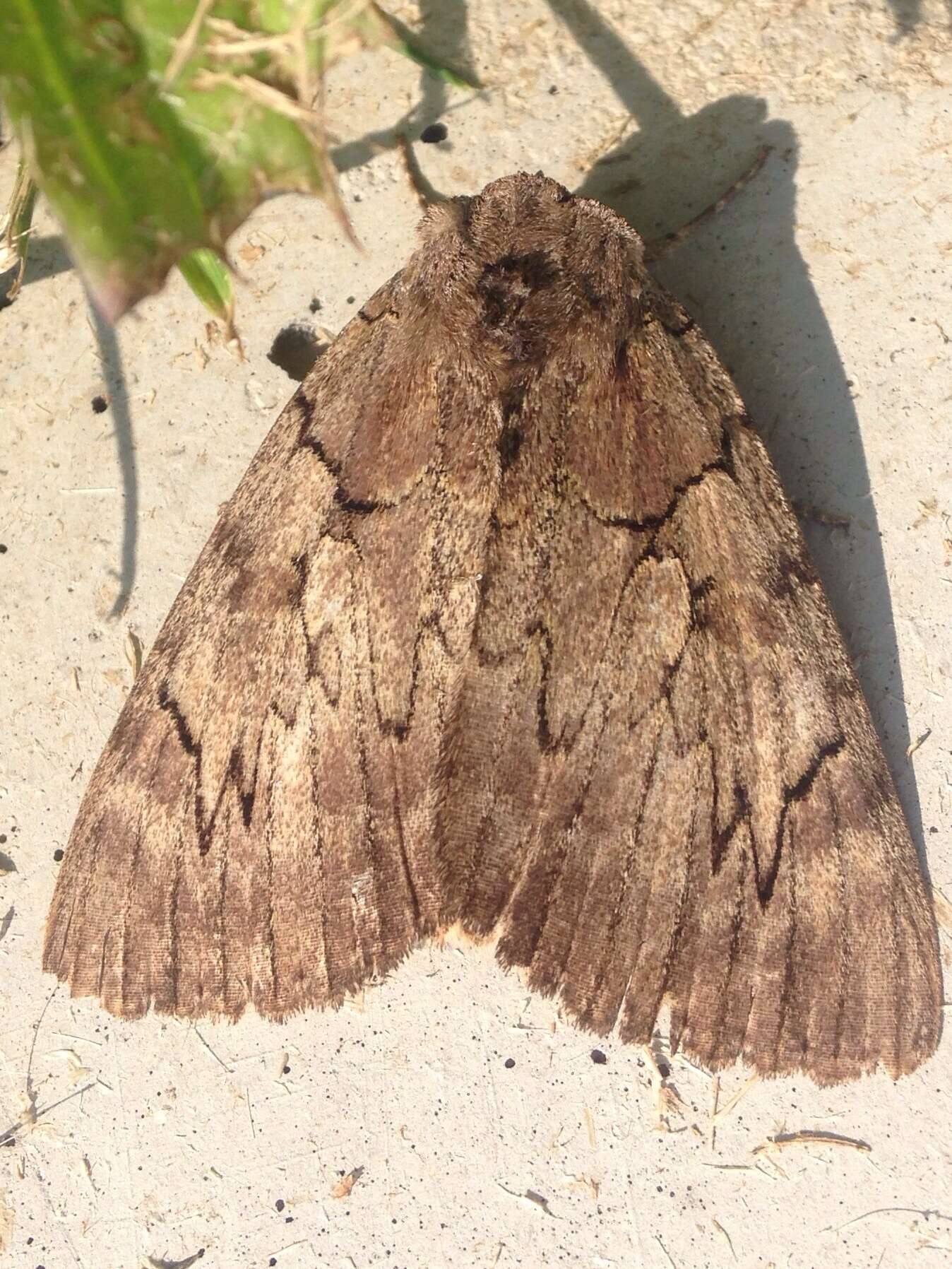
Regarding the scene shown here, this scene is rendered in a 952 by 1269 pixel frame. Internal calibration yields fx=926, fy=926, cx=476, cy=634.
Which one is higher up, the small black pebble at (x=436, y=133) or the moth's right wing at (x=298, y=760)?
the small black pebble at (x=436, y=133)

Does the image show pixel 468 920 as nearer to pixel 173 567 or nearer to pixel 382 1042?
pixel 382 1042

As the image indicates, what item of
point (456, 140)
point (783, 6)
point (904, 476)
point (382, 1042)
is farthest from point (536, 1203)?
point (783, 6)

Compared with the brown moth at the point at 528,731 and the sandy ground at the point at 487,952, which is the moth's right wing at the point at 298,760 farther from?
the sandy ground at the point at 487,952

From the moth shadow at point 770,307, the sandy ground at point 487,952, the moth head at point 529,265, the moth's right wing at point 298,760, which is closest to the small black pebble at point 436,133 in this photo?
the sandy ground at point 487,952

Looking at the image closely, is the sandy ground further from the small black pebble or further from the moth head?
the moth head

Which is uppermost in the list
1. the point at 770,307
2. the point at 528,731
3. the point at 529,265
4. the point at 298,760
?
the point at 529,265

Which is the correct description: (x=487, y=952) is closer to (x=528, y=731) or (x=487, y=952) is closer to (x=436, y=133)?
(x=528, y=731)

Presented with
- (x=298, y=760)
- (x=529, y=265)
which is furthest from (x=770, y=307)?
(x=298, y=760)
